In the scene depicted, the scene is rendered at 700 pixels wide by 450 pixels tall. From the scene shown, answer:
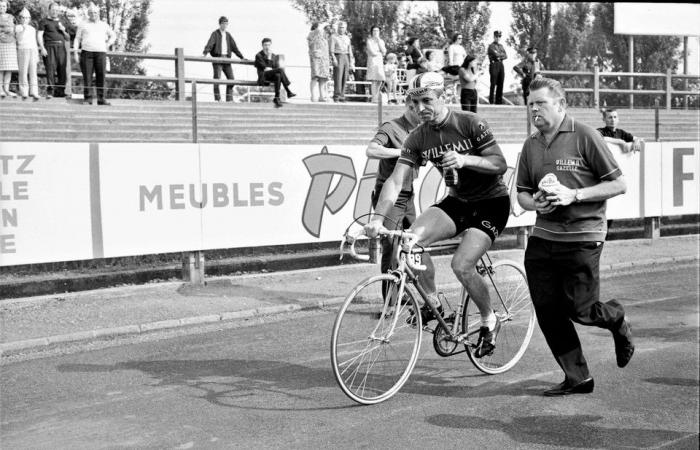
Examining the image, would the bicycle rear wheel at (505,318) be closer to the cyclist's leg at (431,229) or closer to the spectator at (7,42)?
the cyclist's leg at (431,229)

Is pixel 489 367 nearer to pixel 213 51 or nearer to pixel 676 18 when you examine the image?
pixel 213 51

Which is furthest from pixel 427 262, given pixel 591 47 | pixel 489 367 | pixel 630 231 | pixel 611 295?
pixel 591 47

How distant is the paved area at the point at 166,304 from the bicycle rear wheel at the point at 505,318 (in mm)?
3790

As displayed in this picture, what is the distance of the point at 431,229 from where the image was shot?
6.77 metres

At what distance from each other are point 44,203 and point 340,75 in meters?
11.9

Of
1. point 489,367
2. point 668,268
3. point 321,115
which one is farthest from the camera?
point 321,115

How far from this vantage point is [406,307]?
643cm

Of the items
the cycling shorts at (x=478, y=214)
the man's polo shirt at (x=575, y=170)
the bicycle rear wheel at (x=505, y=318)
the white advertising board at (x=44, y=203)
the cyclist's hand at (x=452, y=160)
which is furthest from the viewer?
the white advertising board at (x=44, y=203)

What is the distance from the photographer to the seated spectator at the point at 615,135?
1498cm

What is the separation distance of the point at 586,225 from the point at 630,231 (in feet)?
43.5

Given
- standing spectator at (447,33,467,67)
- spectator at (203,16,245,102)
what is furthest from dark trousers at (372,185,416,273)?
standing spectator at (447,33,467,67)

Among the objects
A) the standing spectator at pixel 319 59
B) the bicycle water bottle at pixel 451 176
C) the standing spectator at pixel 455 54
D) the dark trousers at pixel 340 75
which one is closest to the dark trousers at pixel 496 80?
the standing spectator at pixel 455 54

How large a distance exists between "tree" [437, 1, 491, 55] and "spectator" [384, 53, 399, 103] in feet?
31.0

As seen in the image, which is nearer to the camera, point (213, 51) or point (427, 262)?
point (427, 262)
